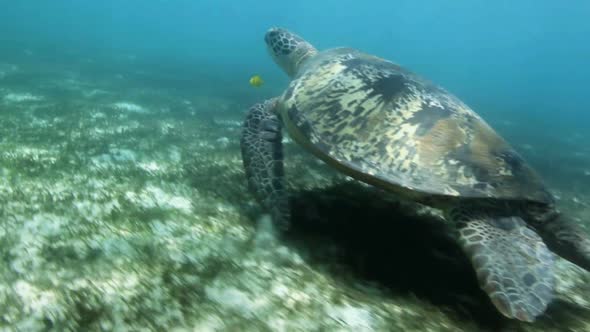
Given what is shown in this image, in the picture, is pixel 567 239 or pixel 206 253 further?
pixel 567 239

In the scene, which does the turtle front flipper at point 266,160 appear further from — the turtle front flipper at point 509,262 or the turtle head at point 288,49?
the turtle head at point 288,49

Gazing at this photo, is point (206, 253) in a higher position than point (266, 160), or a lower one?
lower

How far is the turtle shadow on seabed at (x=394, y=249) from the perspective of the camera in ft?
8.77

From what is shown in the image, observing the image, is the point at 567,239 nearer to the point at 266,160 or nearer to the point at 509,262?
the point at 509,262

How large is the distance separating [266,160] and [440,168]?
193 cm

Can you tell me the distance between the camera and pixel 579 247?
294 cm

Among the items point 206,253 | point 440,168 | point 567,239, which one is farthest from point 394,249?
point 206,253

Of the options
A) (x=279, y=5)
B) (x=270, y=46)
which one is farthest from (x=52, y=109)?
(x=279, y=5)

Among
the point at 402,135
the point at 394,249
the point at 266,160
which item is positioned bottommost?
the point at 394,249

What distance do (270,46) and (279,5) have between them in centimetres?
17355

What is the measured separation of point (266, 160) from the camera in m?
4.14

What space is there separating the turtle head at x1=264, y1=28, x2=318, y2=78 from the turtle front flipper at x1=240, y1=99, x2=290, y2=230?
1881 mm

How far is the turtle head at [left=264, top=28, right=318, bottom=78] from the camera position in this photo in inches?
259

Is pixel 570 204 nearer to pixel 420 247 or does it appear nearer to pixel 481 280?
pixel 420 247
